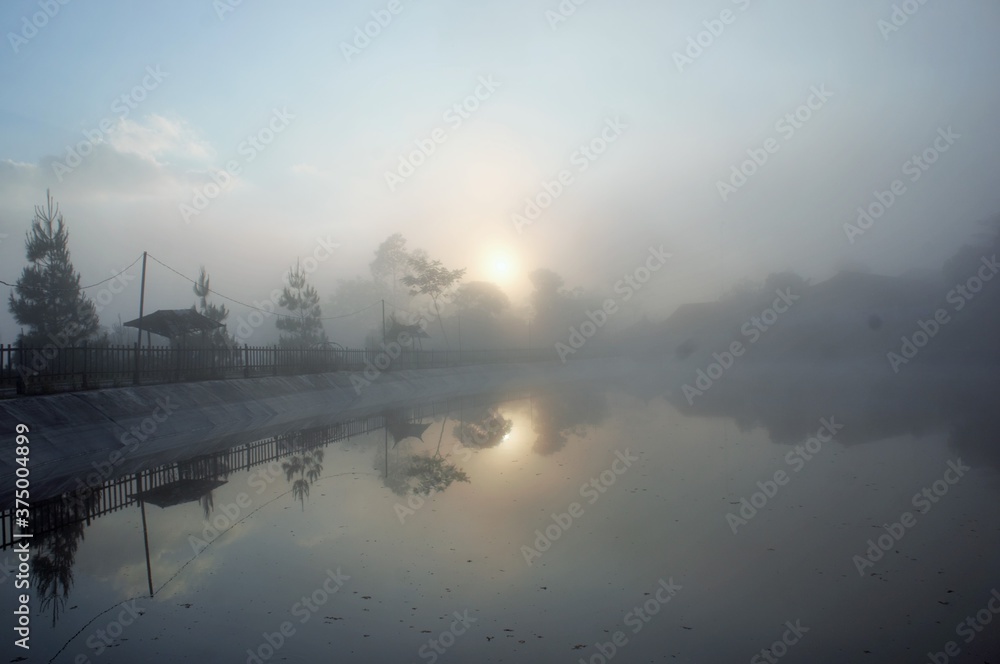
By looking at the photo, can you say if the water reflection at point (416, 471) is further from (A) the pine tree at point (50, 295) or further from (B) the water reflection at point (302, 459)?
(A) the pine tree at point (50, 295)

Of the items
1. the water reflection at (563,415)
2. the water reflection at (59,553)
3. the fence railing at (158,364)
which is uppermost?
the fence railing at (158,364)

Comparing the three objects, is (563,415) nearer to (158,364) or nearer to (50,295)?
(158,364)

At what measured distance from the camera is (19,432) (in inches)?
542

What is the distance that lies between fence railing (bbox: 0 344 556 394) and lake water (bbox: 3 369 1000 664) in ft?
24.3

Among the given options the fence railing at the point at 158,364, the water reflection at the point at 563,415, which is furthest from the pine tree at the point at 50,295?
the water reflection at the point at 563,415

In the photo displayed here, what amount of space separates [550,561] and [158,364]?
69.9 ft

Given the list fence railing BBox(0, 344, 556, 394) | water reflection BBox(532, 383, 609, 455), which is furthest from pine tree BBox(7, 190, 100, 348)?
water reflection BBox(532, 383, 609, 455)

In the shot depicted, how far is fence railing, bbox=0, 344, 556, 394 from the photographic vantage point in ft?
55.6

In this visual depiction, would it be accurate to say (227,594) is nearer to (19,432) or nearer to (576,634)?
(576,634)

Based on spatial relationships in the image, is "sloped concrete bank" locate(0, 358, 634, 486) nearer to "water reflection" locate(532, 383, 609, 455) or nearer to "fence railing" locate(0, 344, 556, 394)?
"fence railing" locate(0, 344, 556, 394)

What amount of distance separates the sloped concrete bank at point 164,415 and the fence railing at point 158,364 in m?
0.97

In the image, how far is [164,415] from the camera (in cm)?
1978

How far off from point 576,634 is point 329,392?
2737cm

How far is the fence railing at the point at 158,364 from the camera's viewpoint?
16938 millimetres
